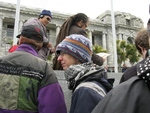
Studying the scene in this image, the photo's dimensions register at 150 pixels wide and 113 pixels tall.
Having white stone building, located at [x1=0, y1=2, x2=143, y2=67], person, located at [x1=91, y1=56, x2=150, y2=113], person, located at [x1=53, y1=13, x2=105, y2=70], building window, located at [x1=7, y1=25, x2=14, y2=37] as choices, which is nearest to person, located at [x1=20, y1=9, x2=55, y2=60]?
person, located at [x1=53, y1=13, x2=105, y2=70]

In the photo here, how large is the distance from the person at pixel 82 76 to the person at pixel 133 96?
0.66 meters

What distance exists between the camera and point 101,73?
2.04 metres

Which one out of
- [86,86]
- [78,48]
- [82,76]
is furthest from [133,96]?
[78,48]

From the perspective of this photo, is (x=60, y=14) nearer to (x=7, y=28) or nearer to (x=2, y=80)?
(x=7, y=28)

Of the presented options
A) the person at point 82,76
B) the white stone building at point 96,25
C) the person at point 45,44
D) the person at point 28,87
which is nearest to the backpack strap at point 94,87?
the person at point 82,76

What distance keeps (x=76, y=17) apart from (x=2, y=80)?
6.18ft

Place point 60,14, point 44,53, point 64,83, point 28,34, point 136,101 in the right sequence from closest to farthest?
1. point 136,101
2. point 28,34
3. point 64,83
4. point 44,53
5. point 60,14

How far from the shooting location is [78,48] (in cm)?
238

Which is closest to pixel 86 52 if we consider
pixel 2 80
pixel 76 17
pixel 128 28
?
pixel 2 80

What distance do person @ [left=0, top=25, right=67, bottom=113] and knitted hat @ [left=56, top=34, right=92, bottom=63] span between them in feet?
1.16

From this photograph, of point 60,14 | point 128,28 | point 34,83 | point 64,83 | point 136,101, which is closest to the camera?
point 136,101

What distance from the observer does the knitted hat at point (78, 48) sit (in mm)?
2351

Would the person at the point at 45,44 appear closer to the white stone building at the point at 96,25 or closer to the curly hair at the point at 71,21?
the curly hair at the point at 71,21

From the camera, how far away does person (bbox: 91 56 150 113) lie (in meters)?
0.99
